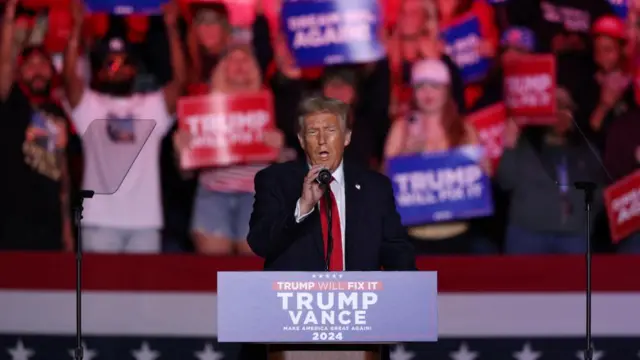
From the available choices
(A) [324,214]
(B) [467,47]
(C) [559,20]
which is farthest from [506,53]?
(A) [324,214]

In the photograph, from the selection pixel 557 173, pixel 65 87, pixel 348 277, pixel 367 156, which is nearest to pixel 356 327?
pixel 348 277

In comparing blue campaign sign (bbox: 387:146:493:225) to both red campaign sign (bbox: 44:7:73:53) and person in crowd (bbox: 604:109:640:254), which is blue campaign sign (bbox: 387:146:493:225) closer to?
person in crowd (bbox: 604:109:640:254)

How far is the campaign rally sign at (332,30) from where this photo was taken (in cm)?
541

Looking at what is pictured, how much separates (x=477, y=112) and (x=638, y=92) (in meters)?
0.76

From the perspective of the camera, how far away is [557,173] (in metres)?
4.27

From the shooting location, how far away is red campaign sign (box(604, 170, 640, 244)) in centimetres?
542

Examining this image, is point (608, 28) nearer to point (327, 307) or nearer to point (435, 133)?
point (435, 133)

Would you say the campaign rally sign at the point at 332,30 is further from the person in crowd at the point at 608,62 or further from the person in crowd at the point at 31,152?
the person in crowd at the point at 31,152

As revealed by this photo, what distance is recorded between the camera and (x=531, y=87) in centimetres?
539

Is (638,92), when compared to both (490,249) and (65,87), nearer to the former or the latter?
(490,249)

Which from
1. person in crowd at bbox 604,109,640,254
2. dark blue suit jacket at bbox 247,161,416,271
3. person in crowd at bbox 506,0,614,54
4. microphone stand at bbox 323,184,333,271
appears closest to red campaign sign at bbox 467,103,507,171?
person in crowd at bbox 506,0,614,54

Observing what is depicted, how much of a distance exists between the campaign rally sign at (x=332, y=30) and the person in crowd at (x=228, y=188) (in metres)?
0.23

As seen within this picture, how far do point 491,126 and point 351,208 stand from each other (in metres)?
2.42

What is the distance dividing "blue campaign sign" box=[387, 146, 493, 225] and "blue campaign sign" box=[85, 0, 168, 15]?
1297 mm
